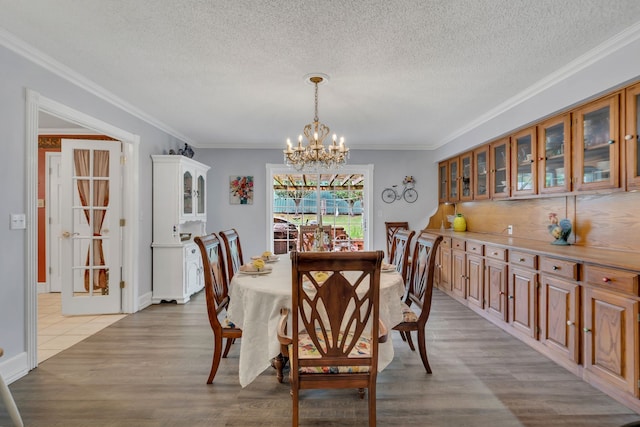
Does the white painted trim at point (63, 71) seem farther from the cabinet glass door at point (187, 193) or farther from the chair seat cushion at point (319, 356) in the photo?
the chair seat cushion at point (319, 356)

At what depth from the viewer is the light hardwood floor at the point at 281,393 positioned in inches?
74.6

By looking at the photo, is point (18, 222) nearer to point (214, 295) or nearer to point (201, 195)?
point (214, 295)

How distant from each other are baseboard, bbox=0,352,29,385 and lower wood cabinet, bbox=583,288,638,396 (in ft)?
12.7

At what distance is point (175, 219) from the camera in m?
4.25

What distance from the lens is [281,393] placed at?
216 centimetres

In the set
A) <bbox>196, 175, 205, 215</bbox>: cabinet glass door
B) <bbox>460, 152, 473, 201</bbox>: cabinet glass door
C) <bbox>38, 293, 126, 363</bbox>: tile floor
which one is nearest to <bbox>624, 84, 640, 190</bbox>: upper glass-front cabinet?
<bbox>460, 152, 473, 201</bbox>: cabinet glass door

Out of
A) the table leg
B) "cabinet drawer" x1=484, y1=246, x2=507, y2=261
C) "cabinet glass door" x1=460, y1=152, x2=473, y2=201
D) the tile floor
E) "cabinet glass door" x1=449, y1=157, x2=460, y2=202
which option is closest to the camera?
the table leg

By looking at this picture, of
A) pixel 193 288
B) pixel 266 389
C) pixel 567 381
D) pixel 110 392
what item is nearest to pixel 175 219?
pixel 193 288

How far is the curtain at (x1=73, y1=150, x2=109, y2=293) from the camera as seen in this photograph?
372cm

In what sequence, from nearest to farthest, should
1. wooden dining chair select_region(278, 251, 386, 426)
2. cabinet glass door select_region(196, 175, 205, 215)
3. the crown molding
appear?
wooden dining chair select_region(278, 251, 386, 426) < the crown molding < cabinet glass door select_region(196, 175, 205, 215)

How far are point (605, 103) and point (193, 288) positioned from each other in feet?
15.6

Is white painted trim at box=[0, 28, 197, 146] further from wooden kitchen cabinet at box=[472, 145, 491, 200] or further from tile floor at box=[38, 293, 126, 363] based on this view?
wooden kitchen cabinet at box=[472, 145, 491, 200]

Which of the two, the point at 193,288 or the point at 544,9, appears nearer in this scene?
the point at 544,9

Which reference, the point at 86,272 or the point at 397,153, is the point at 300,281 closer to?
the point at 86,272
